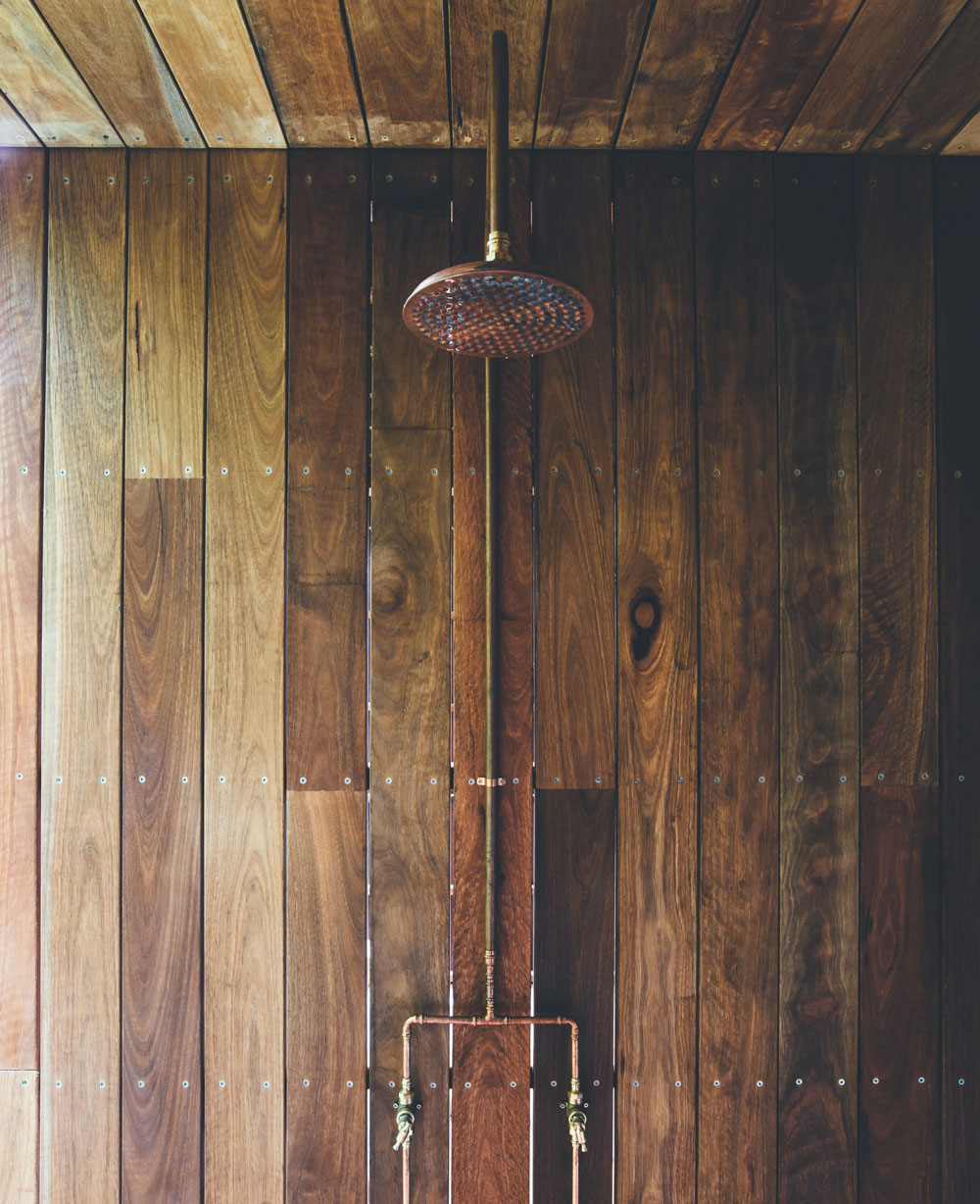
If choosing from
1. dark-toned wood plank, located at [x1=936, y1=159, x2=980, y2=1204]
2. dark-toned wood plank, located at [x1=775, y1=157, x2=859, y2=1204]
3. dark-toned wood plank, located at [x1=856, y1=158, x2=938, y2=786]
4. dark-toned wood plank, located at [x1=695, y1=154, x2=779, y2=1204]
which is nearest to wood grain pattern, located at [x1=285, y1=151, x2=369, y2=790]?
dark-toned wood plank, located at [x1=695, y1=154, x2=779, y2=1204]

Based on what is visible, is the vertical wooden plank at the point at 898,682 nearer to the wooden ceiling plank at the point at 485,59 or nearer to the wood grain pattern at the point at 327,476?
the wooden ceiling plank at the point at 485,59

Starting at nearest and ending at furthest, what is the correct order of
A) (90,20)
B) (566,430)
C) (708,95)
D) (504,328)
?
(504,328) < (90,20) < (708,95) < (566,430)

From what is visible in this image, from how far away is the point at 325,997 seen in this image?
128 cm

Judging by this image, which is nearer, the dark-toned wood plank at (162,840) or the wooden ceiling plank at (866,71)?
the wooden ceiling plank at (866,71)

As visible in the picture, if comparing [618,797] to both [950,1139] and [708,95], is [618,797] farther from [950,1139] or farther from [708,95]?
[708,95]

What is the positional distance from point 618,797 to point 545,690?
0.22 m

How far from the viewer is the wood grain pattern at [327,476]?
4.31ft

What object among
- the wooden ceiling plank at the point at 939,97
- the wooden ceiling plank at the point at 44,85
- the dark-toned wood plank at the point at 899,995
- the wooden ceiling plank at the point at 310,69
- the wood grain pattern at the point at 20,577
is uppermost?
the wooden ceiling plank at the point at 44,85

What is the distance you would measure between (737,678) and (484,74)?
106 cm

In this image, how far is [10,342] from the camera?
53.2 inches

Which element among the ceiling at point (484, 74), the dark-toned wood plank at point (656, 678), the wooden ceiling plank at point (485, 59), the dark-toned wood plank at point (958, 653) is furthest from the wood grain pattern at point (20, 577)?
the dark-toned wood plank at point (958, 653)

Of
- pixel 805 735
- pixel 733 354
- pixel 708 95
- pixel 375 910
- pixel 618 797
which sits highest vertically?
pixel 708 95

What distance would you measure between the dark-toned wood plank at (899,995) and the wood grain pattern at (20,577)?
1417 millimetres

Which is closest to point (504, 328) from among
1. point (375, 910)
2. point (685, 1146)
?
point (375, 910)
